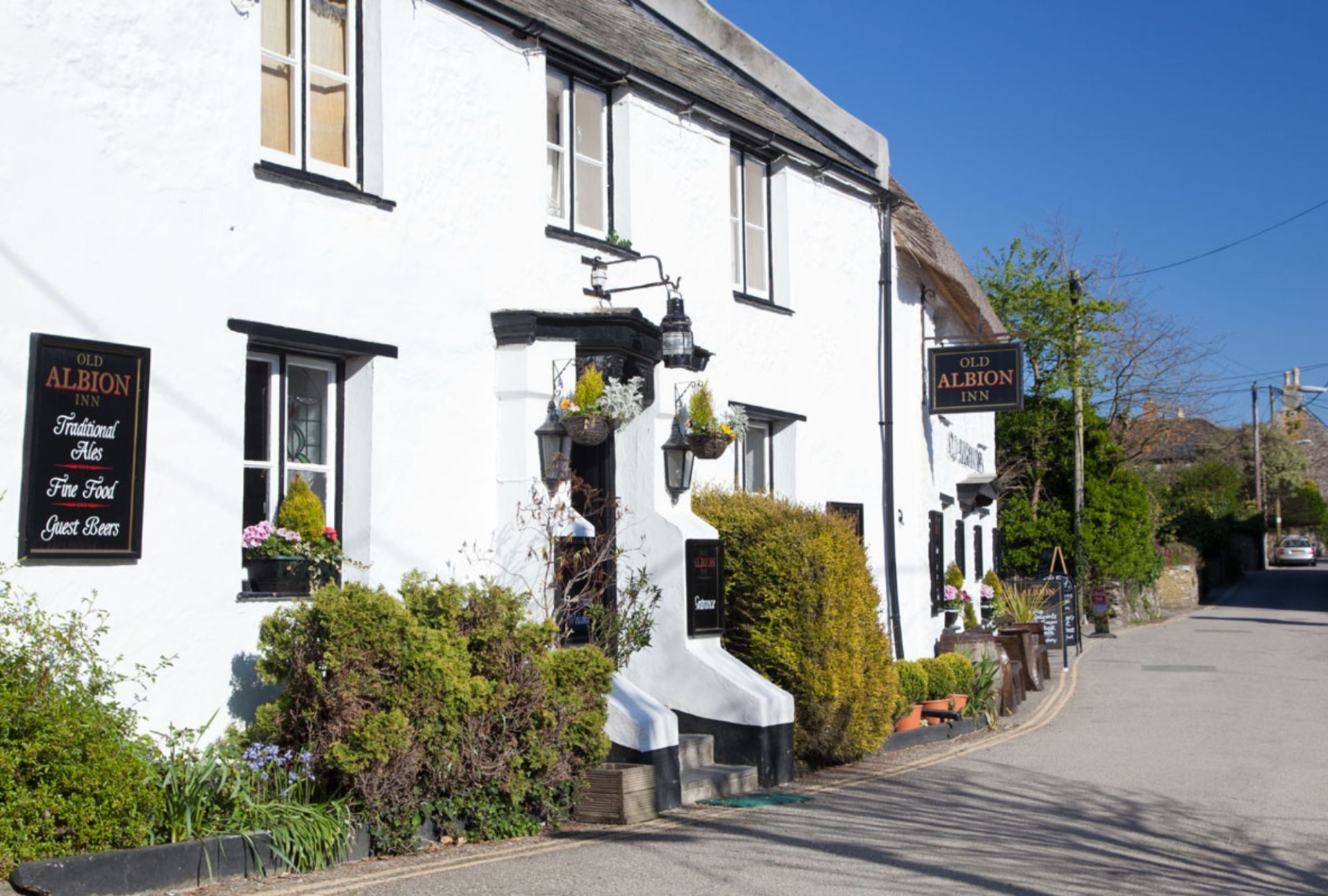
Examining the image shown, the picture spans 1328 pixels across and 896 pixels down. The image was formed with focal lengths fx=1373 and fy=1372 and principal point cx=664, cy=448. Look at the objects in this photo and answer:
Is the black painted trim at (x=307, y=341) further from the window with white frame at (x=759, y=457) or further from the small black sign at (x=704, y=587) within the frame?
the window with white frame at (x=759, y=457)

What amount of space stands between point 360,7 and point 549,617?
4.39 meters

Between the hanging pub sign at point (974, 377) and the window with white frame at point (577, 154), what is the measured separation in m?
8.21

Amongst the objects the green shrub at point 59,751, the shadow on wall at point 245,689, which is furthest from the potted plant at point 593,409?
the green shrub at point 59,751

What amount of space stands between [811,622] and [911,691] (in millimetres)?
3364

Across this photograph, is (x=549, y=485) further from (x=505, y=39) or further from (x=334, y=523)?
(x=505, y=39)

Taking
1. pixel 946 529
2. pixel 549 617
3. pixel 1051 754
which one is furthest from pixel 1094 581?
pixel 549 617

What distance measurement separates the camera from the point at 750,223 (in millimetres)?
14266

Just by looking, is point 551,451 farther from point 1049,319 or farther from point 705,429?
point 1049,319

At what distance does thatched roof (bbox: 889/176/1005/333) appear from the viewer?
17562 mm

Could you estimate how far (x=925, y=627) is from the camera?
709 inches

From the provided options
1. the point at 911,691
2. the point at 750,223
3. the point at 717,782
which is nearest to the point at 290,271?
the point at 717,782

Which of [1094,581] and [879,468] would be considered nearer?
[879,468]

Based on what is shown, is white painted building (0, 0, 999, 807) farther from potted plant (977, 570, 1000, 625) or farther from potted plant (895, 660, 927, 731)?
potted plant (977, 570, 1000, 625)

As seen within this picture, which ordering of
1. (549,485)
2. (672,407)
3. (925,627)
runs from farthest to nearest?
(925,627)
(672,407)
(549,485)
